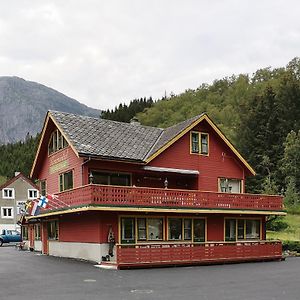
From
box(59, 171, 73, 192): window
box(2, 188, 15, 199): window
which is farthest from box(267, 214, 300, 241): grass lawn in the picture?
box(2, 188, 15, 199): window

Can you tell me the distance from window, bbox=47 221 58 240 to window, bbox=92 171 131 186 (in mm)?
6398

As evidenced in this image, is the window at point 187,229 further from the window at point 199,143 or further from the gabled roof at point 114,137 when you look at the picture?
the window at point 199,143

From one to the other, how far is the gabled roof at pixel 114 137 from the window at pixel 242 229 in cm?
441

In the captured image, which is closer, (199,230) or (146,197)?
(146,197)

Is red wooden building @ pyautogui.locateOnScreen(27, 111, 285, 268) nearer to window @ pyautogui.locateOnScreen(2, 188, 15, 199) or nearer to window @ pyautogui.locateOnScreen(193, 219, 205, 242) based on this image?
window @ pyautogui.locateOnScreen(193, 219, 205, 242)

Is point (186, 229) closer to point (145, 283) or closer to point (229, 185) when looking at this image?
point (229, 185)

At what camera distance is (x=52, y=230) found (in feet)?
119

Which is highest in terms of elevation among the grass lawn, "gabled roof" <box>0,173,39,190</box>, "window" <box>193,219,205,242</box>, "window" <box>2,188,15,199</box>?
"gabled roof" <box>0,173,39,190</box>

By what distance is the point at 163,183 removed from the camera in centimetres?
3359

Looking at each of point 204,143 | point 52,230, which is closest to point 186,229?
point 204,143

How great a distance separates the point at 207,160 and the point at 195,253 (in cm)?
889

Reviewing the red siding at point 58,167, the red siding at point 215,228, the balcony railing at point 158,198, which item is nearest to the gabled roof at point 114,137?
the red siding at point 58,167

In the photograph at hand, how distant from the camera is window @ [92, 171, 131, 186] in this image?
101 ft

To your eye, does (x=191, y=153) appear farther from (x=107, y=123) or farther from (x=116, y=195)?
(x=116, y=195)
